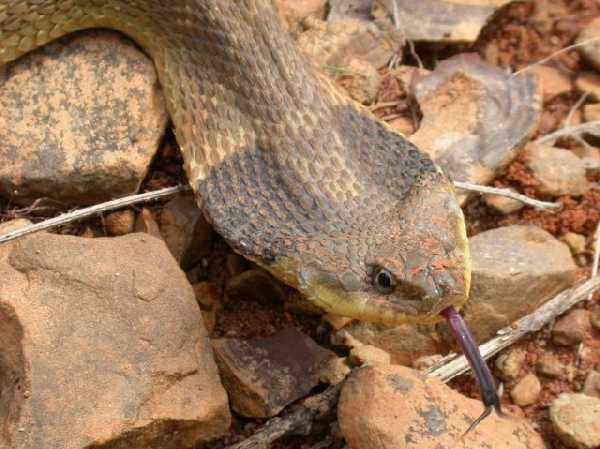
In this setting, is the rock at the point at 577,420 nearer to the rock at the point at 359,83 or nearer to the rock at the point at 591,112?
the rock at the point at 591,112

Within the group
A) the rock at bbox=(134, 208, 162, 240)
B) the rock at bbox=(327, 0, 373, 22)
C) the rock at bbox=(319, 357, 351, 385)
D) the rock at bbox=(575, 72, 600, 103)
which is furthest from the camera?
the rock at bbox=(327, 0, 373, 22)

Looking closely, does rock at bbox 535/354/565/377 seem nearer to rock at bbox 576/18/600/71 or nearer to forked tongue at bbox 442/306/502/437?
forked tongue at bbox 442/306/502/437

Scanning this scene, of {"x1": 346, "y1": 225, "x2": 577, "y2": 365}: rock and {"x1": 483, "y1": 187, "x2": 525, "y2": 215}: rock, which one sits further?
{"x1": 483, "y1": 187, "x2": 525, "y2": 215}: rock

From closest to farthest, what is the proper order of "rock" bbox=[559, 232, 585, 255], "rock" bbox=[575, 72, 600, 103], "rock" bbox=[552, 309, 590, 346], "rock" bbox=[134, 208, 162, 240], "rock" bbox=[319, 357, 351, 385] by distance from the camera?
"rock" bbox=[319, 357, 351, 385] → "rock" bbox=[552, 309, 590, 346] → "rock" bbox=[134, 208, 162, 240] → "rock" bbox=[559, 232, 585, 255] → "rock" bbox=[575, 72, 600, 103]

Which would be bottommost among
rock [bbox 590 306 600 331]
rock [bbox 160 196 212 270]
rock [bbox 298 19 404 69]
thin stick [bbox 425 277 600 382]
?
rock [bbox 590 306 600 331]

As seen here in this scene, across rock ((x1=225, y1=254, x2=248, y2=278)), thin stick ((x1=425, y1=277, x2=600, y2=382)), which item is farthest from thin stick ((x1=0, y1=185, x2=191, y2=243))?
thin stick ((x1=425, y1=277, x2=600, y2=382))

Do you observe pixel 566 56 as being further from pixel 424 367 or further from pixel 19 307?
pixel 19 307

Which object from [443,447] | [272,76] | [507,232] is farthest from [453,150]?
[443,447]

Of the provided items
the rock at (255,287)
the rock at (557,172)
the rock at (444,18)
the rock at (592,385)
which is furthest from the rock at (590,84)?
the rock at (255,287)
